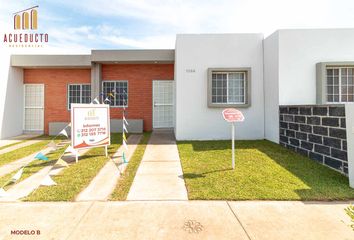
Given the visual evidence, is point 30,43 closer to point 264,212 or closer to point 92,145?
point 92,145

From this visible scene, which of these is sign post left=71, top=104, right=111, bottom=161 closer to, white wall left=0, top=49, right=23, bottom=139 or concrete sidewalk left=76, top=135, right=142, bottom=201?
concrete sidewalk left=76, top=135, right=142, bottom=201

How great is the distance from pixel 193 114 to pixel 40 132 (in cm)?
932

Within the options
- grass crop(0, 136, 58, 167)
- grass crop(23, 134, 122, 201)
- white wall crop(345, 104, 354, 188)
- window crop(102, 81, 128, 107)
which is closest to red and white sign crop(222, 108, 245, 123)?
white wall crop(345, 104, 354, 188)

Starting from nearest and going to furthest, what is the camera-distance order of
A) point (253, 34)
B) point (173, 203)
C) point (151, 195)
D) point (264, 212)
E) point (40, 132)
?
point (264, 212) < point (173, 203) < point (151, 195) < point (253, 34) < point (40, 132)

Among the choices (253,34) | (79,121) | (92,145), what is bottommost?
(92,145)

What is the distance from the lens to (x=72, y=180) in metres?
5.10

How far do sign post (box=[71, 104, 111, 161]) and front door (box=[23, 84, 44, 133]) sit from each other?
319 inches

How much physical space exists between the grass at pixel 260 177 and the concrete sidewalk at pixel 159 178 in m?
0.21

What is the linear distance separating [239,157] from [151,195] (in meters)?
3.59

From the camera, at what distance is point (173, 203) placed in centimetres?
398

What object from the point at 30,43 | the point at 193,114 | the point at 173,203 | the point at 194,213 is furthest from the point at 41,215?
the point at 30,43

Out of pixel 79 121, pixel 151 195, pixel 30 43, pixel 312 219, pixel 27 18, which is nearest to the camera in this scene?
pixel 312 219

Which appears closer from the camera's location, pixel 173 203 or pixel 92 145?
pixel 173 203

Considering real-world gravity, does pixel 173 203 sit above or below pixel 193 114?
below
